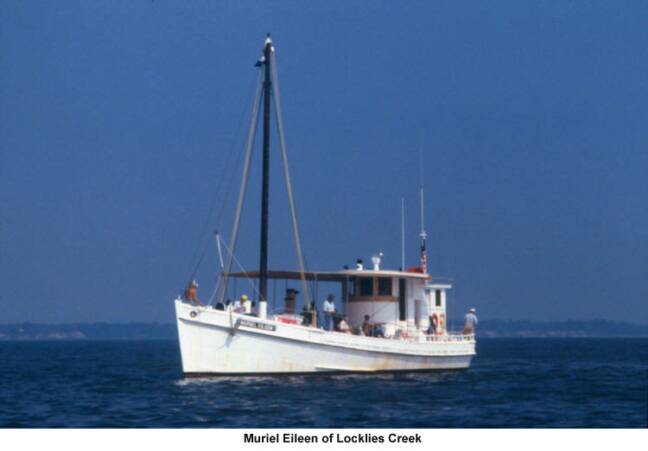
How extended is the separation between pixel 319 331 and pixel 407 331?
22.0 feet

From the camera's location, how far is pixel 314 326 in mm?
35312

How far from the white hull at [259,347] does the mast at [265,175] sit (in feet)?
6.14

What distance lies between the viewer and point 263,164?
36375mm

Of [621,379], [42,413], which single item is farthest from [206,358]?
[621,379]

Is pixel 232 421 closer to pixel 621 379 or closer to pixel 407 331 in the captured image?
pixel 407 331

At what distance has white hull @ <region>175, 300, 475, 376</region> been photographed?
3328 centimetres

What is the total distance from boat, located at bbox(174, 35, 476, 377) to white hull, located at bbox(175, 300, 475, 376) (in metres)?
0.03

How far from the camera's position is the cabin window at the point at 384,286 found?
39.7 metres
